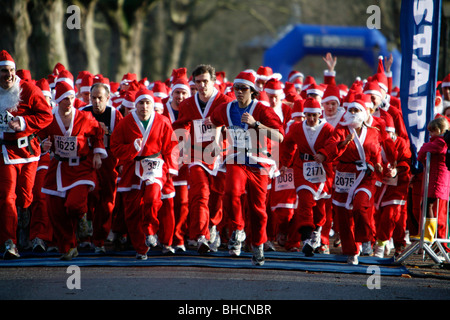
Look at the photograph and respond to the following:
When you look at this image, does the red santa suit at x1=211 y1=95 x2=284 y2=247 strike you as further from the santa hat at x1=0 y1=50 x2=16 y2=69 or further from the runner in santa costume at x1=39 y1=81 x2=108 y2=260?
the santa hat at x1=0 y1=50 x2=16 y2=69

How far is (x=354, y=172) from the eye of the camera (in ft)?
34.6

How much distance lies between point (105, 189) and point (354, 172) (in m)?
3.19

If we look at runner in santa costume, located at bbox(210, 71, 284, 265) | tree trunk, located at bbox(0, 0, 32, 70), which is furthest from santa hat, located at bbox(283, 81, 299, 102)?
tree trunk, located at bbox(0, 0, 32, 70)

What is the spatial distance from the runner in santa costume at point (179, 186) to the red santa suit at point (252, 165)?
1.25m

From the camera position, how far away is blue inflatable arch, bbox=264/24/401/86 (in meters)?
30.6

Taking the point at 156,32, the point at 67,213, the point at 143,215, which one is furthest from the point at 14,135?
the point at 156,32

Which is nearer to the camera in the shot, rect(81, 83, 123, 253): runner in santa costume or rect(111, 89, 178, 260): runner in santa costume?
rect(111, 89, 178, 260): runner in santa costume

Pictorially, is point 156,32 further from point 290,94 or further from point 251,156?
point 251,156

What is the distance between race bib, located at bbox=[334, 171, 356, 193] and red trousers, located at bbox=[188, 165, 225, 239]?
4.84ft

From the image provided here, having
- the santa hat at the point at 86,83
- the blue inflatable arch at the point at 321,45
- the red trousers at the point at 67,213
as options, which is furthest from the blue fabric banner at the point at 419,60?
the blue inflatable arch at the point at 321,45

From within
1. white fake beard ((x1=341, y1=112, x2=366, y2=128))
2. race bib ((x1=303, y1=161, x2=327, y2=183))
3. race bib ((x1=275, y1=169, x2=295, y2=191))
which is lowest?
race bib ((x1=275, y1=169, x2=295, y2=191))

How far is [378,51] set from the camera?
1206 inches

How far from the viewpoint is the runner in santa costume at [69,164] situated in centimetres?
1008
